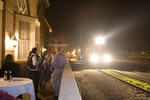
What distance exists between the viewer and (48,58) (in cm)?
762

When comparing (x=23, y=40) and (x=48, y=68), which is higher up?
(x=23, y=40)

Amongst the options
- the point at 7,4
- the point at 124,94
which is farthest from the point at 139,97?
the point at 7,4

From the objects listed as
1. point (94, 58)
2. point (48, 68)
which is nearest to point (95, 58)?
point (94, 58)

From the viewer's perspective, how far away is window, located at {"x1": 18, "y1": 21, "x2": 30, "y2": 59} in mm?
8164

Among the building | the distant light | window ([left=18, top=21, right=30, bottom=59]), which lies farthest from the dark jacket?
the distant light

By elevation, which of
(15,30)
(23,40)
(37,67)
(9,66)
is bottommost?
(37,67)

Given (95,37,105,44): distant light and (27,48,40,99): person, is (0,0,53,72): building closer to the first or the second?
(27,48,40,99): person

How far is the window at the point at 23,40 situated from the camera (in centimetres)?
816

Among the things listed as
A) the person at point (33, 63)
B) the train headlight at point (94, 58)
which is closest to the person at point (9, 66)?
the person at point (33, 63)

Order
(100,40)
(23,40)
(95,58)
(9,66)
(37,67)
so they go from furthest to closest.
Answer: (95,58) → (100,40) → (23,40) → (37,67) → (9,66)

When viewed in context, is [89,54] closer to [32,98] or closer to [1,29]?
[1,29]

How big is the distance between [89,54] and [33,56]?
780 inches

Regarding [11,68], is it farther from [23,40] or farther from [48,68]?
[23,40]

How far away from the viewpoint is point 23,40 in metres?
8.38
